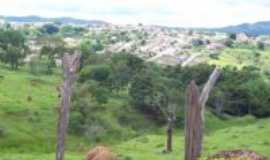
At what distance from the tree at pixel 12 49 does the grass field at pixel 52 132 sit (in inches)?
230

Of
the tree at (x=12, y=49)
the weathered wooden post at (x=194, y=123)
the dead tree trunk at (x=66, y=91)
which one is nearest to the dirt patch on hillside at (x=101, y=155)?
the dead tree trunk at (x=66, y=91)

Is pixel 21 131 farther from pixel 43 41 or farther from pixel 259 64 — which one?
pixel 259 64

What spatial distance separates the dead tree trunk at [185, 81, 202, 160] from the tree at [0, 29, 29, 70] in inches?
2740

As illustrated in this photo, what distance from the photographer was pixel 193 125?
2134cm

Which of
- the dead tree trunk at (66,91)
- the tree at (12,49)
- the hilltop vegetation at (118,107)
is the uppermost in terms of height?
the dead tree trunk at (66,91)

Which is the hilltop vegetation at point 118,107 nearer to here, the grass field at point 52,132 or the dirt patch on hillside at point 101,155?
the grass field at point 52,132

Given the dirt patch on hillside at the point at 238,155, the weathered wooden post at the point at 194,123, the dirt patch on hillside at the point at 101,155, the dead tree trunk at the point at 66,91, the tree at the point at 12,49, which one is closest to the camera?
the dirt patch on hillside at the point at 238,155

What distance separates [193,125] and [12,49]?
71168 millimetres

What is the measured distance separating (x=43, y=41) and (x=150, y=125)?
42.9m

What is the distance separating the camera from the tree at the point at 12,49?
89250mm

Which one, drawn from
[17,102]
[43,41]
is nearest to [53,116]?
[17,102]

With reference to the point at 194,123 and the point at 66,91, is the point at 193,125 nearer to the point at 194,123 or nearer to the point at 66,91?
the point at 194,123

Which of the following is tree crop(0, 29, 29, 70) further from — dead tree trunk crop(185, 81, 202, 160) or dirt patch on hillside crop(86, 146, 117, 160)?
dead tree trunk crop(185, 81, 202, 160)

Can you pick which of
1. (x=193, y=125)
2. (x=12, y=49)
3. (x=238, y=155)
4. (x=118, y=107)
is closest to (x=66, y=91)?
(x=193, y=125)
